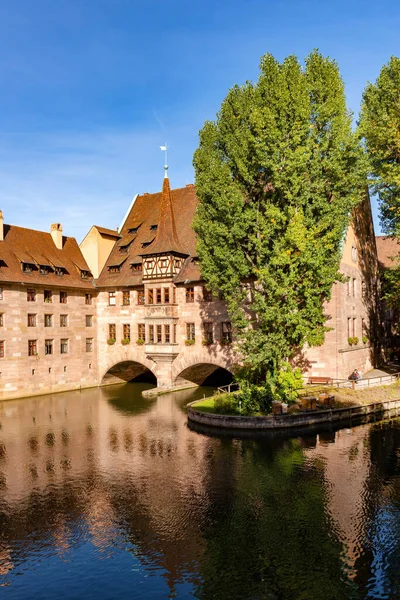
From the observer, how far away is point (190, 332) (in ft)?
137

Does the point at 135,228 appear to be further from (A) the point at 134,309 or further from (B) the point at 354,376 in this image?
(B) the point at 354,376

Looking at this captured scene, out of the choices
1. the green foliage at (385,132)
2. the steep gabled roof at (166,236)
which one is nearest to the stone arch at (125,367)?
the steep gabled roof at (166,236)

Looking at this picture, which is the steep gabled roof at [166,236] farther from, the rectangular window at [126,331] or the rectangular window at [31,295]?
the rectangular window at [31,295]

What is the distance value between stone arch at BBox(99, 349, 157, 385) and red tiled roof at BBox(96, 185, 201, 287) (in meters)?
6.76

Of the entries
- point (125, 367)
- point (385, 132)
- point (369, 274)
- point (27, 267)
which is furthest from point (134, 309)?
point (385, 132)

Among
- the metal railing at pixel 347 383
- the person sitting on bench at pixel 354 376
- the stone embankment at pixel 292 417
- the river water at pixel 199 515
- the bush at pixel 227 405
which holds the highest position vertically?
the person sitting on bench at pixel 354 376

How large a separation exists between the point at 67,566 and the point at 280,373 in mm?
20206

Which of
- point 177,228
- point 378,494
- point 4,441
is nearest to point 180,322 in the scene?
point 177,228

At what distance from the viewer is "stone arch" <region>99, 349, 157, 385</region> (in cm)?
4484

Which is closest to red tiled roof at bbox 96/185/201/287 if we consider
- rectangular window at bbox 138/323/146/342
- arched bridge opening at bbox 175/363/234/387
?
rectangular window at bbox 138/323/146/342

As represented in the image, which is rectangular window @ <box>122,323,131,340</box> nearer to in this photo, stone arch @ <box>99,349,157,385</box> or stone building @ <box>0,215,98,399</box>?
stone arch @ <box>99,349,157,385</box>

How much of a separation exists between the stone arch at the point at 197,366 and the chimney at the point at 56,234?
17448 millimetres

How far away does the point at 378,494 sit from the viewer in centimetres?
1862

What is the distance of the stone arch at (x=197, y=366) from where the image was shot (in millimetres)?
39594
